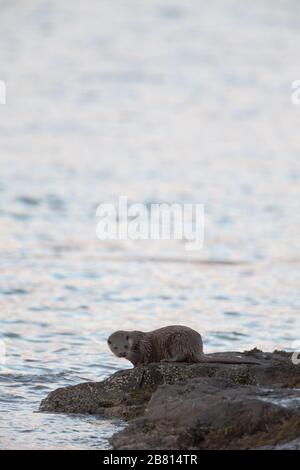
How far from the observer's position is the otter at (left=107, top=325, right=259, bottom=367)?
809 centimetres

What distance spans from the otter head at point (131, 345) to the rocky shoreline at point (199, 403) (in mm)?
214

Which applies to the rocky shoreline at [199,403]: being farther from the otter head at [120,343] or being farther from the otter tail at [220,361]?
the otter head at [120,343]

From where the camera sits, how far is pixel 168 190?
19.6m

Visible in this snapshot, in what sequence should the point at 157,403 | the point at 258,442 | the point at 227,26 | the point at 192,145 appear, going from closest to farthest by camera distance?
the point at 258,442 < the point at 157,403 < the point at 192,145 < the point at 227,26

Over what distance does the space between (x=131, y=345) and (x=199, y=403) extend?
145 cm

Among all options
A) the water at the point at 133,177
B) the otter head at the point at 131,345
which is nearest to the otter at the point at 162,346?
the otter head at the point at 131,345

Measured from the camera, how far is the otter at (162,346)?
809cm

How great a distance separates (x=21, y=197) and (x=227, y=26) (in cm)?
1661

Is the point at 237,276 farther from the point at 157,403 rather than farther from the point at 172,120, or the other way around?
the point at 172,120

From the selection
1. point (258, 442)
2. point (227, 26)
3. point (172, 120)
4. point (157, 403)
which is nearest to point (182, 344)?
point (157, 403)

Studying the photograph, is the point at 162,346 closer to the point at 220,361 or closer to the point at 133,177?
the point at 220,361

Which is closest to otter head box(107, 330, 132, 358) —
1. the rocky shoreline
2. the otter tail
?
the rocky shoreline

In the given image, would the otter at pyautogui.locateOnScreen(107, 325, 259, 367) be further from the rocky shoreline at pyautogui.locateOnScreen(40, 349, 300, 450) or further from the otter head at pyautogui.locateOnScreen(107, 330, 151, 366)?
the rocky shoreline at pyautogui.locateOnScreen(40, 349, 300, 450)

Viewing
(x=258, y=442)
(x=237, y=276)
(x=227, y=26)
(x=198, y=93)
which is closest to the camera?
(x=258, y=442)
